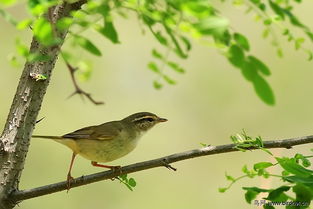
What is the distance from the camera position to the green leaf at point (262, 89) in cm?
347

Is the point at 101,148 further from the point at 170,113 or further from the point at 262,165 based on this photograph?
the point at 170,113

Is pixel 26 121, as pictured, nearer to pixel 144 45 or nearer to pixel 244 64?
pixel 244 64

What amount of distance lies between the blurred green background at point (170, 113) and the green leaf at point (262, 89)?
16.9 feet

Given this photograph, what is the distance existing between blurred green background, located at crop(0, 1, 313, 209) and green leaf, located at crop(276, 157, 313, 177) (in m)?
5.78

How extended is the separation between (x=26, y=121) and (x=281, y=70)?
22.6 ft

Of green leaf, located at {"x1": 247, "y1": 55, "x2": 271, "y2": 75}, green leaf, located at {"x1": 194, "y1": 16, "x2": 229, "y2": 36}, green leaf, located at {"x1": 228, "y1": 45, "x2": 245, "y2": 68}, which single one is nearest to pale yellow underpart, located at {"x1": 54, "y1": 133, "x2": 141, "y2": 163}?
green leaf, located at {"x1": 247, "y1": 55, "x2": 271, "y2": 75}

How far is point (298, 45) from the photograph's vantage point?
11.5ft

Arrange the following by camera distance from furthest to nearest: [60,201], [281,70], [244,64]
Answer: [281,70]
[60,201]
[244,64]

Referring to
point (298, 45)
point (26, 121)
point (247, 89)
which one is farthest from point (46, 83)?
point (247, 89)

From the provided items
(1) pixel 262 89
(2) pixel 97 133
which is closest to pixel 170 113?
(2) pixel 97 133

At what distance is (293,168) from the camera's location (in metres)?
2.79

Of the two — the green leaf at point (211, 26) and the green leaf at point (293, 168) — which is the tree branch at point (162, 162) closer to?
the green leaf at point (293, 168)

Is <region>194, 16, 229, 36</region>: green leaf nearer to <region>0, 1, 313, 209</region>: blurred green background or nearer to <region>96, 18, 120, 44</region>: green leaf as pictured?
<region>96, 18, 120, 44</region>: green leaf

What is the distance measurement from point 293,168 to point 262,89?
0.79 m
